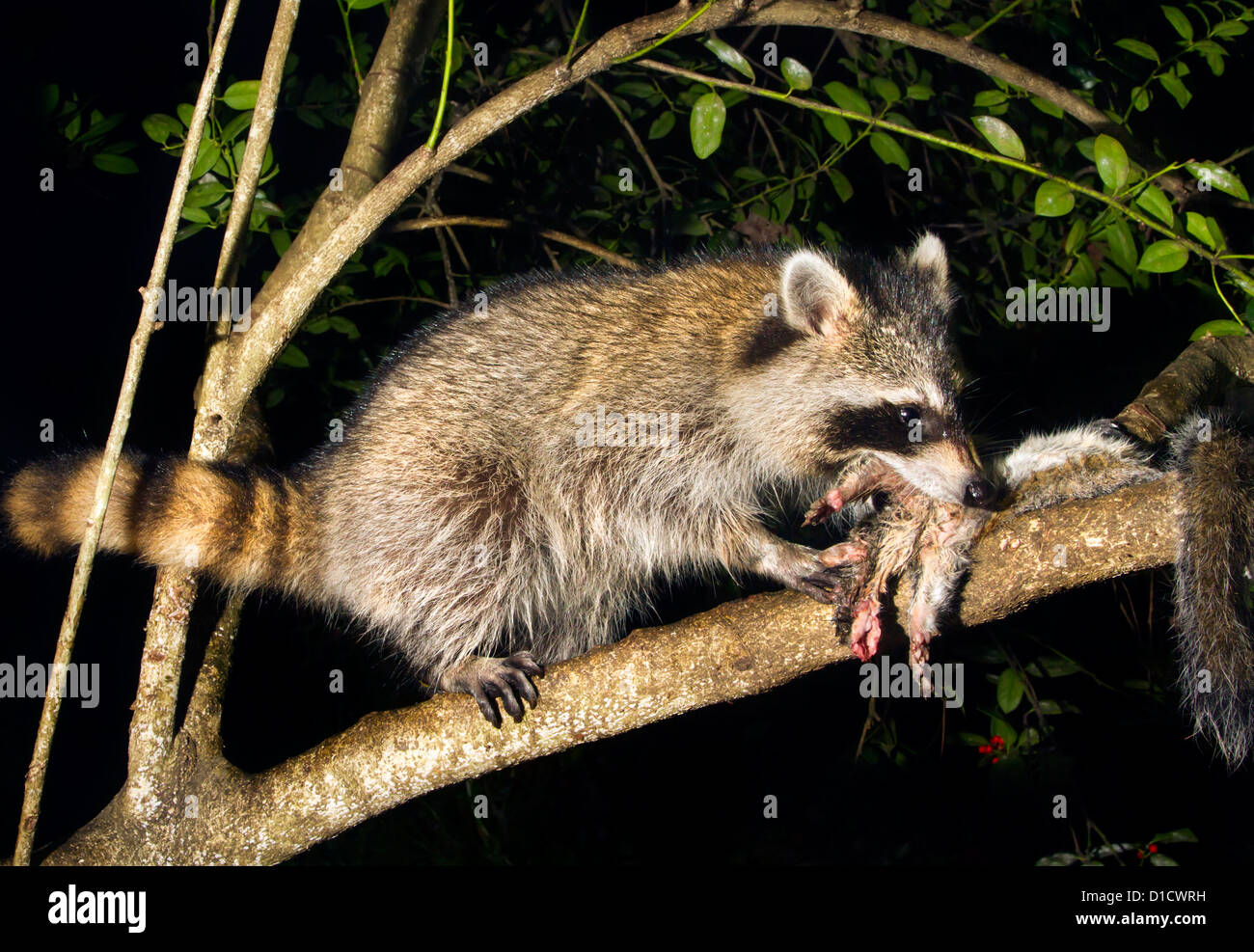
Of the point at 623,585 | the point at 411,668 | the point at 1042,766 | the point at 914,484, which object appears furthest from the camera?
the point at 1042,766

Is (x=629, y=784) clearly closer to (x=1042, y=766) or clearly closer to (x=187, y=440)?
(x=1042, y=766)

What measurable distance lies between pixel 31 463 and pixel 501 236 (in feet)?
7.70

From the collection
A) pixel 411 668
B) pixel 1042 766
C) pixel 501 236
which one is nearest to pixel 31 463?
pixel 411 668

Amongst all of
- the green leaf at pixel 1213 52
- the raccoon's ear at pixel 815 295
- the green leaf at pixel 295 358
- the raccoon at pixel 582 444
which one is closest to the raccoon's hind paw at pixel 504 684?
the raccoon at pixel 582 444

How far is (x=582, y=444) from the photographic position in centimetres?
329

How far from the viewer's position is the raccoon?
10.3 feet

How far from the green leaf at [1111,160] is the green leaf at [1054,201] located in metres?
0.12

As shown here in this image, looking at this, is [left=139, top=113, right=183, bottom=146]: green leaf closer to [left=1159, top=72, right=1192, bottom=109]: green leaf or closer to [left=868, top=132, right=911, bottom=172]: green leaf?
[left=868, top=132, right=911, bottom=172]: green leaf

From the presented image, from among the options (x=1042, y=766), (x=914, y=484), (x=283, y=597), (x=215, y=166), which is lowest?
(x=1042, y=766)

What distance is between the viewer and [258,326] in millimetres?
2650

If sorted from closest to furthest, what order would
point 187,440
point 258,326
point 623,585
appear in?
1. point 258,326
2. point 623,585
3. point 187,440

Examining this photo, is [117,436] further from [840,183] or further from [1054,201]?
[840,183]

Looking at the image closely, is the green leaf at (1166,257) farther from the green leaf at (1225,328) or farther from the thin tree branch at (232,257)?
the thin tree branch at (232,257)

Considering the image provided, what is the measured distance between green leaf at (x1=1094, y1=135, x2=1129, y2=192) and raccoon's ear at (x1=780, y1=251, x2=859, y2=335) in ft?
2.59
